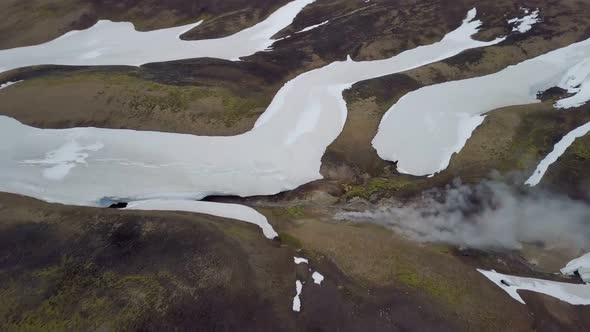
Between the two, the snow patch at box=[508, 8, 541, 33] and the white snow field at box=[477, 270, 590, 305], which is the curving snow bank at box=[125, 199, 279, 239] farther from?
the snow patch at box=[508, 8, 541, 33]

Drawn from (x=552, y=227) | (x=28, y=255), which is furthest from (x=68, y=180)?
(x=552, y=227)

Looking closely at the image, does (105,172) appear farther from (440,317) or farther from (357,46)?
(357,46)

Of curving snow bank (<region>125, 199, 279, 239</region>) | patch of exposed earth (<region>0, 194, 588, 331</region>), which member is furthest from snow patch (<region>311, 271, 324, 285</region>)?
curving snow bank (<region>125, 199, 279, 239</region>)

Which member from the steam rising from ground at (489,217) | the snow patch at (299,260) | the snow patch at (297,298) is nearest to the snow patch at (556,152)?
the steam rising from ground at (489,217)

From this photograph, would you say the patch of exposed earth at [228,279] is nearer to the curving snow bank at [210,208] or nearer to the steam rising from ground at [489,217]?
the curving snow bank at [210,208]

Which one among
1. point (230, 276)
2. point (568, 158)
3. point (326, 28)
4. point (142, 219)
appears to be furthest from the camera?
point (326, 28)

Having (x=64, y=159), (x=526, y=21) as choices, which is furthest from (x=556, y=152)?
(x=64, y=159)

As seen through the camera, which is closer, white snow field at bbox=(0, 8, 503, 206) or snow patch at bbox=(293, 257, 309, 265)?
snow patch at bbox=(293, 257, 309, 265)
